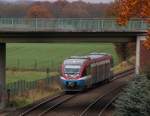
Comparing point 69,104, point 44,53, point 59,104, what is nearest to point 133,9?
point 59,104

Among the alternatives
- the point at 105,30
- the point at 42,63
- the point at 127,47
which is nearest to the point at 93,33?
the point at 105,30

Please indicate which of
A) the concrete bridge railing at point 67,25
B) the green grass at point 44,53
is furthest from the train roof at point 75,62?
the green grass at point 44,53

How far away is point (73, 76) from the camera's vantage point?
53062mm

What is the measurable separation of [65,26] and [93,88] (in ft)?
52.9

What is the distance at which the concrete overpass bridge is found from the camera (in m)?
43.2

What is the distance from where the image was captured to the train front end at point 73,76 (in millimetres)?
52688

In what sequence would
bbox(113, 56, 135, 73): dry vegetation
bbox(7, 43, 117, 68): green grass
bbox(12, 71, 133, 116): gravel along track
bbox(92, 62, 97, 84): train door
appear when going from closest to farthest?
bbox(12, 71, 133, 116): gravel along track < bbox(92, 62, 97, 84): train door < bbox(113, 56, 135, 73): dry vegetation < bbox(7, 43, 117, 68): green grass

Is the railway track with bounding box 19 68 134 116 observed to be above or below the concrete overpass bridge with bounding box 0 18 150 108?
below

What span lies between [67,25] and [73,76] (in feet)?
35.6

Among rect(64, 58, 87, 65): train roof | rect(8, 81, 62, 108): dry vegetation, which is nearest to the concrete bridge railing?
rect(8, 81, 62, 108): dry vegetation

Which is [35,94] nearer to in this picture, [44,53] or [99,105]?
[99,105]

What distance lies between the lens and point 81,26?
43.2 meters

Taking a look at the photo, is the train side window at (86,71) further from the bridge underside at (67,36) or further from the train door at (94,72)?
the bridge underside at (67,36)

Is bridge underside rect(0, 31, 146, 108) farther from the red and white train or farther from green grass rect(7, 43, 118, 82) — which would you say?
green grass rect(7, 43, 118, 82)
